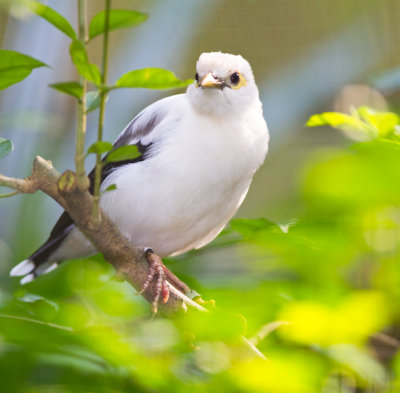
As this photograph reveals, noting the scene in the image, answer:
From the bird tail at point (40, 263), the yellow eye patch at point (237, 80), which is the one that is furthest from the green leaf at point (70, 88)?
the bird tail at point (40, 263)

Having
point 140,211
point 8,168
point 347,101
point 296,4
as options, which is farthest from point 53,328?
point 296,4

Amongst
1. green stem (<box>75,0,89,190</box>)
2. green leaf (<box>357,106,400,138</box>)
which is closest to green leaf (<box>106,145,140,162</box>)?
→ green stem (<box>75,0,89,190</box>)

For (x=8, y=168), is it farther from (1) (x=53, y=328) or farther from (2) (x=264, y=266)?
(2) (x=264, y=266)

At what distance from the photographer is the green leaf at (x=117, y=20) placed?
49 centimetres

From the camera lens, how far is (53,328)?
0.68 metres

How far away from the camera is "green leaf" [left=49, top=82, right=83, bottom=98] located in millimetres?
476

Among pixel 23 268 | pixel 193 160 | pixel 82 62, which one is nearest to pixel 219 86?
pixel 193 160

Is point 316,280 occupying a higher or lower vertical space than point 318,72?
higher

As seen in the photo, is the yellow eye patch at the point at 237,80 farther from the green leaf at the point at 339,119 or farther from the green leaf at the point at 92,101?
the green leaf at the point at 92,101

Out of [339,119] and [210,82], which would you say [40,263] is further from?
[339,119]

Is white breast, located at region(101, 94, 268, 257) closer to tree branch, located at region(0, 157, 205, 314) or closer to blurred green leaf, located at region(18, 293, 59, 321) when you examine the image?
tree branch, located at region(0, 157, 205, 314)

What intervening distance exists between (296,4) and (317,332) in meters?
2.30

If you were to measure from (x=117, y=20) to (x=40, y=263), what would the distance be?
106cm

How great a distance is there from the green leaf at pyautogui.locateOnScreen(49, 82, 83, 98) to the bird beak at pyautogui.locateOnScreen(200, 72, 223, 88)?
24.9 inches
